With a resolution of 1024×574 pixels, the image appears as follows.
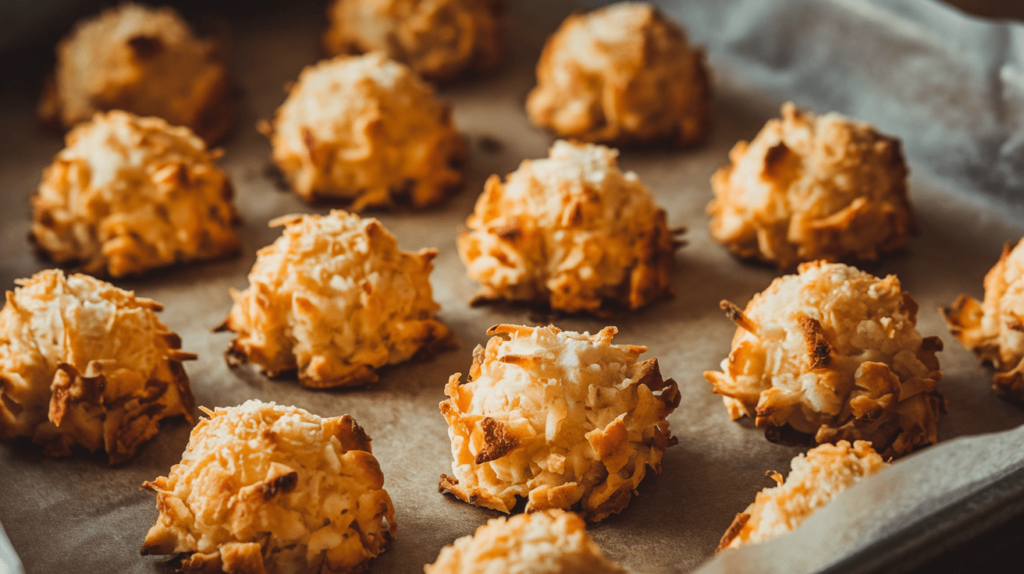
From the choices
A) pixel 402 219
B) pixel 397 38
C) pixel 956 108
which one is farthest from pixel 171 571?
pixel 956 108

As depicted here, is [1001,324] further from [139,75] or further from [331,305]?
[139,75]

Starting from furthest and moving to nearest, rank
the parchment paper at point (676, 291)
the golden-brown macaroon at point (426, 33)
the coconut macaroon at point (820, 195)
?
the golden-brown macaroon at point (426, 33)
the coconut macaroon at point (820, 195)
the parchment paper at point (676, 291)

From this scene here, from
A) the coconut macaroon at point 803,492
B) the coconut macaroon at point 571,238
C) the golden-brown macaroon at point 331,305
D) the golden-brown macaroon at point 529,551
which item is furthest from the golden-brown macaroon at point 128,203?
the coconut macaroon at point 803,492

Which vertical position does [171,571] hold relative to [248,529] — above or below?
below

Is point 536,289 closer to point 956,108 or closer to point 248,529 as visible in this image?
point 248,529

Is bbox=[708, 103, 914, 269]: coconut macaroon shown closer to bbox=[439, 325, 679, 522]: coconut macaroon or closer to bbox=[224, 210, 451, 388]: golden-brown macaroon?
bbox=[439, 325, 679, 522]: coconut macaroon

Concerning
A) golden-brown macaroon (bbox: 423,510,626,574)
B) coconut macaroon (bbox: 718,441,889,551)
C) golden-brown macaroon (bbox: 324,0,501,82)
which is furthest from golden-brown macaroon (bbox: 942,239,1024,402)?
golden-brown macaroon (bbox: 324,0,501,82)

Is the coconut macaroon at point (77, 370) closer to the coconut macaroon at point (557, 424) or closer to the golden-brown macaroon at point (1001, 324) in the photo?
the coconut macaroon at point (557, 424)

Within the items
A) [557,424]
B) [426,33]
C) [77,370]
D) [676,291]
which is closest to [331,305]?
[77,370]
